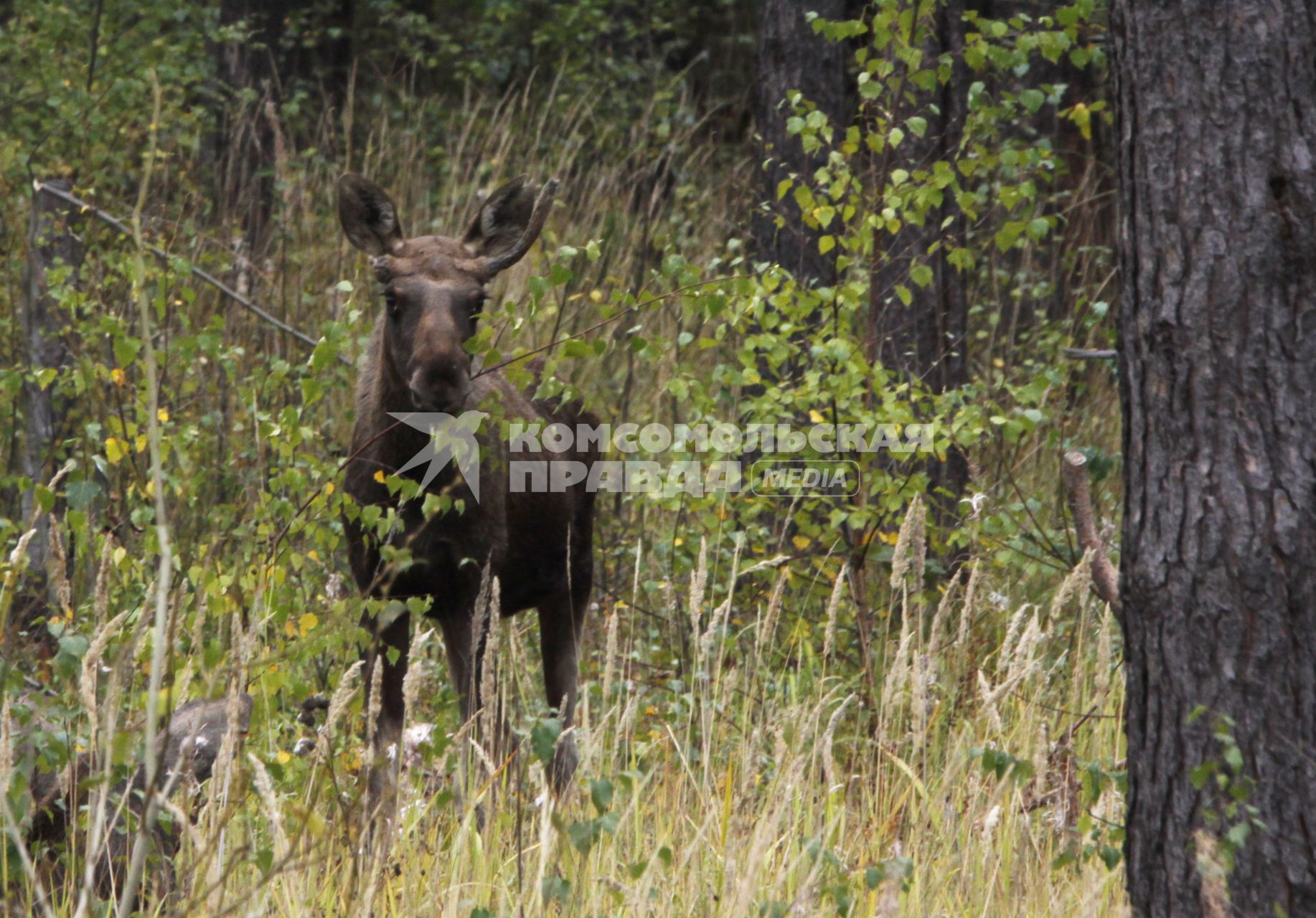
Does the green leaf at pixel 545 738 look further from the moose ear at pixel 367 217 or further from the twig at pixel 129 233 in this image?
the moose ear at pixel 367 217

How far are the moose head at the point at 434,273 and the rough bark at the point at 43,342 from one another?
1.11 metres

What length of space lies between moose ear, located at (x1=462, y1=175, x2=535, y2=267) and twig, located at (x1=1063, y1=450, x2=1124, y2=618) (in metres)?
2.43

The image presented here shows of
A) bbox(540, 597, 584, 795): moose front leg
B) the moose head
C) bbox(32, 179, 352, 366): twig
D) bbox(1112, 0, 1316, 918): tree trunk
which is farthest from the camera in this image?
bbox(540, 597, 584, 795): moose front leg

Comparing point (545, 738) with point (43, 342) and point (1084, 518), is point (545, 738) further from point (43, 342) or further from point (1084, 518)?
point (43, 342)

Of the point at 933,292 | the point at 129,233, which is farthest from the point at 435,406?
the point at 933,292

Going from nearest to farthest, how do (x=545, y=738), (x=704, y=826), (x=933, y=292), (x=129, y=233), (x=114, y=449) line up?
(x=545, y=738)
(x=704, y=826)
(x=114, y=449)
(x=129, y=233)
(x=933, y=292)

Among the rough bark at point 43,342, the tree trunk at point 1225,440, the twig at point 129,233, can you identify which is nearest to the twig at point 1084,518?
the tree trunk at point 1225,440

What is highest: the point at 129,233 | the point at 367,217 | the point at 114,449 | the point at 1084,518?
the point at 367,217

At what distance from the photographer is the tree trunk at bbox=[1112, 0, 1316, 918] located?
98.5 inches

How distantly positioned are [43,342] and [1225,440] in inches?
198

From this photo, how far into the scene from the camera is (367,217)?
215 inches

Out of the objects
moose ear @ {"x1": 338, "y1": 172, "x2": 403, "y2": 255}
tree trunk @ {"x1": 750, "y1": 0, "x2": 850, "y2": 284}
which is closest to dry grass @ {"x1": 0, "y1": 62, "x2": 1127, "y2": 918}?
tree trunk @ {"x1": 750, "y1": 0, "x2": 850, "y2": 284}

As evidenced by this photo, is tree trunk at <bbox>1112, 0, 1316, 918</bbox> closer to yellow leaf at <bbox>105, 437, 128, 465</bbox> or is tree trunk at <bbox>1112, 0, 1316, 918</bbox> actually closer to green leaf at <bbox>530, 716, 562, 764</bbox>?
green leaf at <bbox>530, 716, 562, 764</bbox>

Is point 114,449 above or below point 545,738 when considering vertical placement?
above
